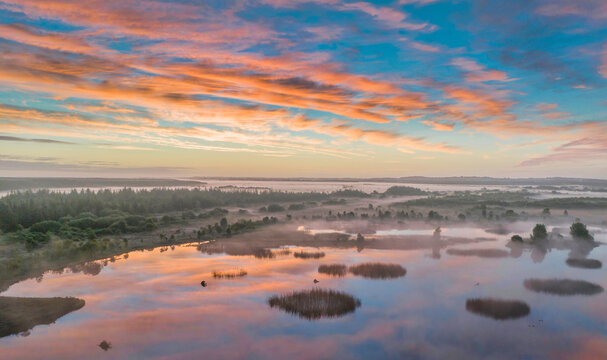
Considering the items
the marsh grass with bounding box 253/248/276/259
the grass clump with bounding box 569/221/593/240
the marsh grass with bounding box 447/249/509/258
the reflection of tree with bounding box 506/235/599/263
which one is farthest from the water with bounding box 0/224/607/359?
the grass clump with bounding box 569/221/593/240

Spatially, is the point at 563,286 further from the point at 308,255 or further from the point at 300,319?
the point at 308,255

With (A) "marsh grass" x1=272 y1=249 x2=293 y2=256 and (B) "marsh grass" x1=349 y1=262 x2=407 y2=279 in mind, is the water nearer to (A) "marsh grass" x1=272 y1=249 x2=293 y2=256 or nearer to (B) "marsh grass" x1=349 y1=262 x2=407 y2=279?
(B) "marsh grass" x1=349 y1=262 x2=407 y2=279

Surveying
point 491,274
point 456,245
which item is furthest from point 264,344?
point 456,245

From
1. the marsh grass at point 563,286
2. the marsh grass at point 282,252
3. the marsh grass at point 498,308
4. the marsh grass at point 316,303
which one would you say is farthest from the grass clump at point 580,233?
the marsh grass at point 316,303

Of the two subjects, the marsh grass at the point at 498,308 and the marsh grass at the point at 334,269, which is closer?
the marsh grass at the point at 498,308

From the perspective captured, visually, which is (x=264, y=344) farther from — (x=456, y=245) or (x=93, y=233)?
(x=93, y=233)

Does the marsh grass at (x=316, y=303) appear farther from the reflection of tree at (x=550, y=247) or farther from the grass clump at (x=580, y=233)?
the grass clump at (x=580, y=233)
